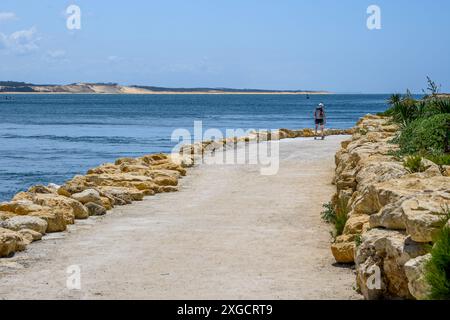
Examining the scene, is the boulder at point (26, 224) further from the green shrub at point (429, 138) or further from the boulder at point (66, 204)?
the green shrub at point (429, 138)

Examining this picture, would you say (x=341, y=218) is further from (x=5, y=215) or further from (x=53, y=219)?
(x=5, y=215)

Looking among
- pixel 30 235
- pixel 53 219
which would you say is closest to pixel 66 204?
pixel 53 219

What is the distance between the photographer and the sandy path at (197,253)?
8.14m

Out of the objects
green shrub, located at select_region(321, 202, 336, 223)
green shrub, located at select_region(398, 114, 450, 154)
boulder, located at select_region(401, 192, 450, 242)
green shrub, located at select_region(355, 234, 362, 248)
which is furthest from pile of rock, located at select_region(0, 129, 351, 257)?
boulder, located at select_region(401, 192, 450, 242)

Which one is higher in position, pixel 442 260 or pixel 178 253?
pixel 442 260

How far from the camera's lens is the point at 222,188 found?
16656 mm

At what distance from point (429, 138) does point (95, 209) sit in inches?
228

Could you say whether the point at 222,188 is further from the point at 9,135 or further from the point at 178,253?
the point at 9,135

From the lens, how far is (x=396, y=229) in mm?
7598

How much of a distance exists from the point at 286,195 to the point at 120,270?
689cm

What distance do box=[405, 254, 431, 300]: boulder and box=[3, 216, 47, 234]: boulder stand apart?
6.52 meters

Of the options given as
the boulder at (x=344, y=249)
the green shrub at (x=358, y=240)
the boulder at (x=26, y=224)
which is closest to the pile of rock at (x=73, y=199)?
the boulder at (x=26, y=224)
